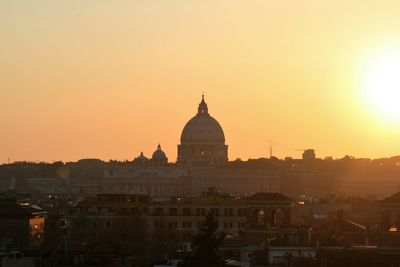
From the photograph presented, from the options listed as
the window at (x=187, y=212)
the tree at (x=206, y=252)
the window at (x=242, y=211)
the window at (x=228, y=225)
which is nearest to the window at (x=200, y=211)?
the window at (x=187, y=212)

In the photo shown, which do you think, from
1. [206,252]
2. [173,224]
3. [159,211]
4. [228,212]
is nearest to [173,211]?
[159,211]

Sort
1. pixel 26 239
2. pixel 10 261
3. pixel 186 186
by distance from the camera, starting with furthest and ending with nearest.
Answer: pixel 186 186
pixel 26 239
pixel 10 261

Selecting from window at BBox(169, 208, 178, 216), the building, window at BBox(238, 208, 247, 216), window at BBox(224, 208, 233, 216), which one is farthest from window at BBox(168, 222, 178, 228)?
the building

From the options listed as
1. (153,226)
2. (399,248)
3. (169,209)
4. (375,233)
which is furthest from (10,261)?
(169,209)

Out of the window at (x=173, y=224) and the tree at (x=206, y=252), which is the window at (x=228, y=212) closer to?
the window at (x=173, y=224)

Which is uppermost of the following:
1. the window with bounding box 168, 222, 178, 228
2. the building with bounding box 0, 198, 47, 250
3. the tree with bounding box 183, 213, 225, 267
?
the window with bounding box 168, 222, 178, 228

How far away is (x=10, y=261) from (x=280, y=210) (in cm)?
4946

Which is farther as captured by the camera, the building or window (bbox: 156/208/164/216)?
window (bbox: 156/208/164/216)

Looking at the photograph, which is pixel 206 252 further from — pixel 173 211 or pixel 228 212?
pixel 173 211

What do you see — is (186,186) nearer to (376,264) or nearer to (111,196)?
(111,196)

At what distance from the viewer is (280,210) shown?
95.4 m

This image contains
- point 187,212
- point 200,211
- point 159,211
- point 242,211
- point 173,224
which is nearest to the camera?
point 173,224

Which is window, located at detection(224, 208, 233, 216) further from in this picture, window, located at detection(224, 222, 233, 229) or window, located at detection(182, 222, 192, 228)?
window, located at detection(182, 222, 192, 228)

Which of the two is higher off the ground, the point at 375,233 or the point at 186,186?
the point at 186,186
